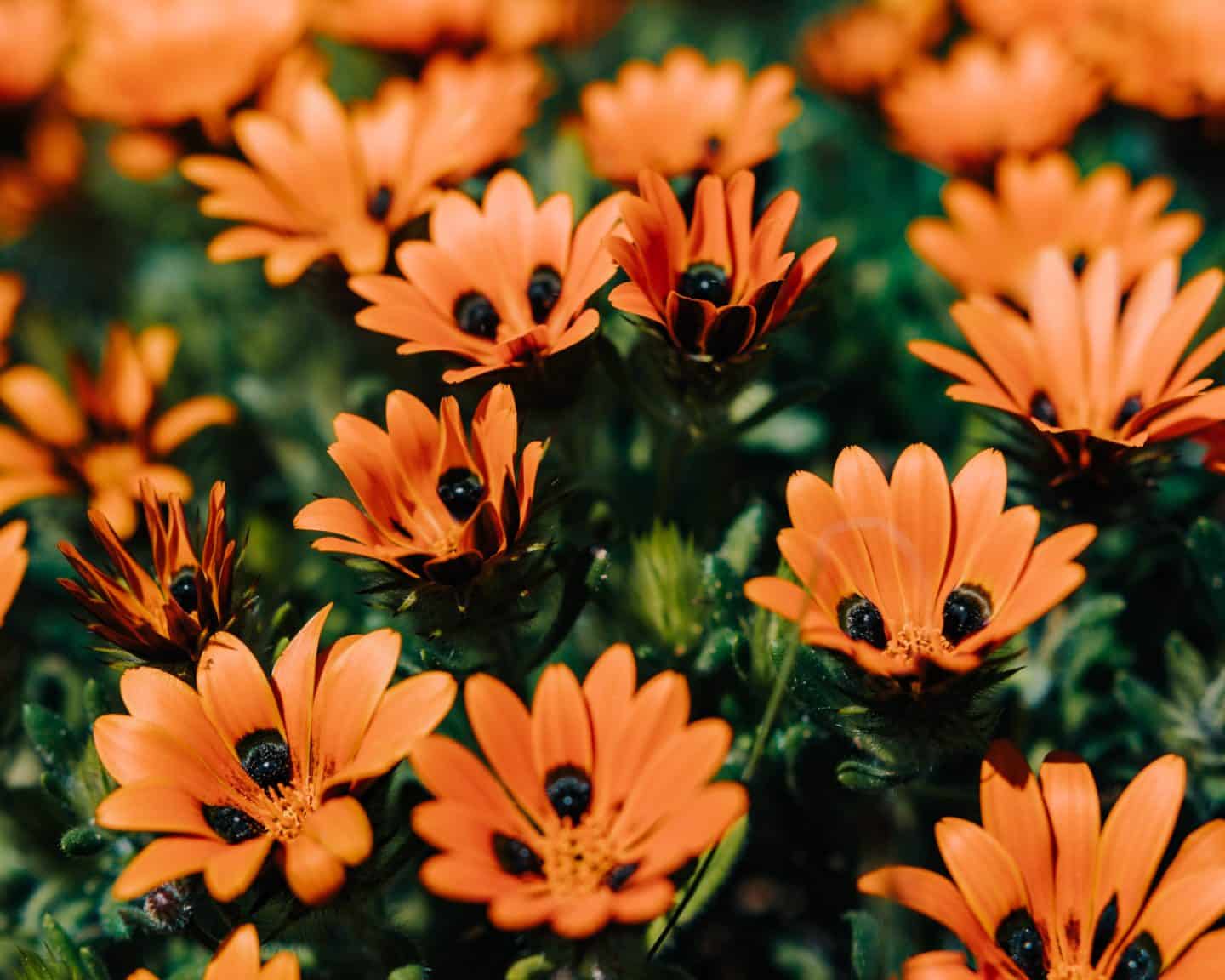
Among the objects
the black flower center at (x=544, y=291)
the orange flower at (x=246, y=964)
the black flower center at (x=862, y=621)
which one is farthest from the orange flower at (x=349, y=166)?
the orange flower at (x=246, y=964)

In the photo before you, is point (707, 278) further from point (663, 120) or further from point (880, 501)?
point (663, 120)

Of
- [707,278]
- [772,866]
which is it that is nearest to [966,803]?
[772,866]

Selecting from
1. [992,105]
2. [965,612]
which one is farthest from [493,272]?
[992,105]

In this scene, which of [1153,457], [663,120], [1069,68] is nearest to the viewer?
[1153,457]

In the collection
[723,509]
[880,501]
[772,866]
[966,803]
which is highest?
[880,501]

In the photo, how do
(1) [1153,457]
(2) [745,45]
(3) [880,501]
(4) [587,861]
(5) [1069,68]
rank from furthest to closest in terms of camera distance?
1. (2) [745,45]
2. (5) [1069,68]
3. (1) [1153,457]
4. (3) [880,501]
5. (4) [587,861]

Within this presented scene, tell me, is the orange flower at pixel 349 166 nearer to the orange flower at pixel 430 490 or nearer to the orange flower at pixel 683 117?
the orange flower at pixel 683 117

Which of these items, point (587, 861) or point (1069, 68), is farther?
point (1069, 68)
